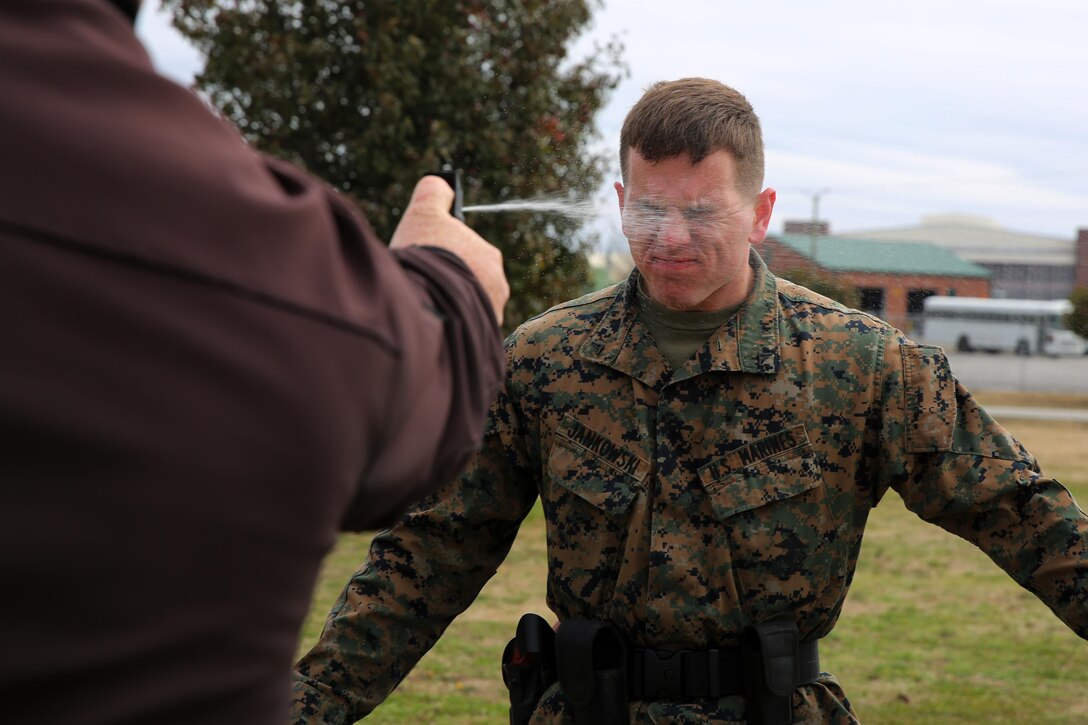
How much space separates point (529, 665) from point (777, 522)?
67 centimetres

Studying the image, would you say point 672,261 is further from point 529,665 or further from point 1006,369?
point 1006,369

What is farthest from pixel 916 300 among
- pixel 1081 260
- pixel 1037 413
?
pixel 1037 413

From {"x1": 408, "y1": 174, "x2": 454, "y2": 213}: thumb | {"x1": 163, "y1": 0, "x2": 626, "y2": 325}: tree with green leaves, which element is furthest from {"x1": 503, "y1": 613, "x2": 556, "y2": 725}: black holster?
{"x1": 163, "y1": 0, "x2": 626, "y2": 325}: tree with green leaves

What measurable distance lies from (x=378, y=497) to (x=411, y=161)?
7.12m

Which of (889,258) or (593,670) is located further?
(889,258)

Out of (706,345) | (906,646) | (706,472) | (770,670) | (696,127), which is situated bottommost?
(906,646)

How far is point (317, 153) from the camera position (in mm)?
8523

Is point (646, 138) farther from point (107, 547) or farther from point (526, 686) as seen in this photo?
point (107, 547)

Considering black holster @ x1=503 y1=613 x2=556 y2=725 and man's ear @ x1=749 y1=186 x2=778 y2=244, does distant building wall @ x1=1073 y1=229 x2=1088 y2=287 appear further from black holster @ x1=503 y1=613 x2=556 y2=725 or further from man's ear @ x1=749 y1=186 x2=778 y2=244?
black holster @ x1=503 y1=613 x2=556 y2=725

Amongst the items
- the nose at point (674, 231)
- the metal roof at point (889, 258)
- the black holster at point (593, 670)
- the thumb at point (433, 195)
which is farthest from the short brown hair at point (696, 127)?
the thumb at point (433, 195)

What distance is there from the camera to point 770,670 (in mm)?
2518

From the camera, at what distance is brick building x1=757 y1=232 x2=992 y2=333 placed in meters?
3.03

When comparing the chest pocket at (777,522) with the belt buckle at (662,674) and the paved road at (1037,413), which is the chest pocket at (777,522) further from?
the paved road at (1037,413)

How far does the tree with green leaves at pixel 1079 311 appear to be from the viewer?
3.10 m
